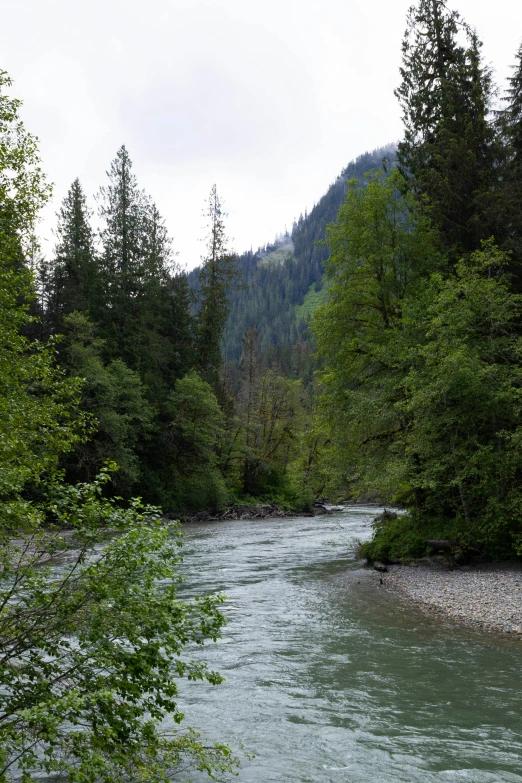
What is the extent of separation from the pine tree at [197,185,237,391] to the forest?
0.62 ft

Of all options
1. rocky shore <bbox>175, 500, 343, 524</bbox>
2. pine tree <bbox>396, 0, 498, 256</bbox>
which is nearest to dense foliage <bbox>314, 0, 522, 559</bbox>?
pine tree <bbox>396, 0, 498, 256</bbox>

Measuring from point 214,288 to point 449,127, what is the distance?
90.4ft

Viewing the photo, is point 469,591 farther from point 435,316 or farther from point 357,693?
point 435,316

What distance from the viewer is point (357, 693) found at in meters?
9.27

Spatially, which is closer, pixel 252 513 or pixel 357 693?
pixel 357 693

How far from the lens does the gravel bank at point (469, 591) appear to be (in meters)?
13.3

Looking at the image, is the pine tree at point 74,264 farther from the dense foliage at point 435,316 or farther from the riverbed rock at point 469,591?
the riverbed rock at point 469,591

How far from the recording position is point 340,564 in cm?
2239

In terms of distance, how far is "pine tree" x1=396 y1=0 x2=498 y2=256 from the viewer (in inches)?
920

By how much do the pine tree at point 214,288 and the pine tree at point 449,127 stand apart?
24.2m

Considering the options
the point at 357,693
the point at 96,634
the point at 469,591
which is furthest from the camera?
the point at 469,591

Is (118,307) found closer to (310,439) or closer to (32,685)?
(310,439)

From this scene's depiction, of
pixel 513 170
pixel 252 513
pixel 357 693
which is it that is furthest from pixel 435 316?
pixel 252 513

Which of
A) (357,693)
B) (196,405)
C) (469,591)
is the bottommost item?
(469,591)
